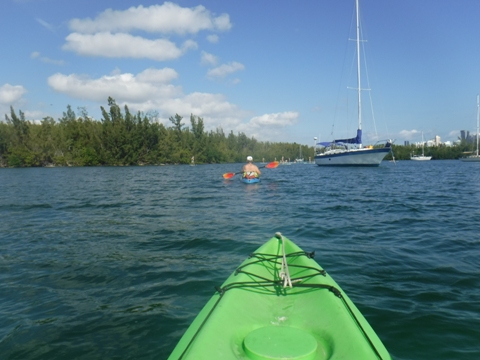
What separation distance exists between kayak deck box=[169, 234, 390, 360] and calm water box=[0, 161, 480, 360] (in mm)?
880

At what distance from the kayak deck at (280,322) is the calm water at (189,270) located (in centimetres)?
88

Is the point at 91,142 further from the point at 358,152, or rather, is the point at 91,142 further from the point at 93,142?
the point at 358,152

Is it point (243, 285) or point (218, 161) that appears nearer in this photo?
point (243, 285)

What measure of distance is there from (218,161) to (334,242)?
4018 inches

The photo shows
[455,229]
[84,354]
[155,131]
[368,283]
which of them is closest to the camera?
[84,354]

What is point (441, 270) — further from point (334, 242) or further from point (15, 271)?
point (15, 271)

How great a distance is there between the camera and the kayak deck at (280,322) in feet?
8.91

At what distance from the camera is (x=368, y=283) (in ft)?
17.8

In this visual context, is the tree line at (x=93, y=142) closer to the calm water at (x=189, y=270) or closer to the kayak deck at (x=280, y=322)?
the calm water at (x=189, y=270)

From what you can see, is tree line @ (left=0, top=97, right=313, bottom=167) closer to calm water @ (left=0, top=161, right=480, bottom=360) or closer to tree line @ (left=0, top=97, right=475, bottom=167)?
tree line @ (left=0, top=97, right=475, bottom=167)

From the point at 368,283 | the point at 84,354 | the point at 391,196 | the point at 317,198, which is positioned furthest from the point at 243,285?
the point at 391,196

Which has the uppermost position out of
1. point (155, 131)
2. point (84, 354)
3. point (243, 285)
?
point (155, 131)

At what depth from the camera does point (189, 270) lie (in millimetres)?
6152

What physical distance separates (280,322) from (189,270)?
121 inches
